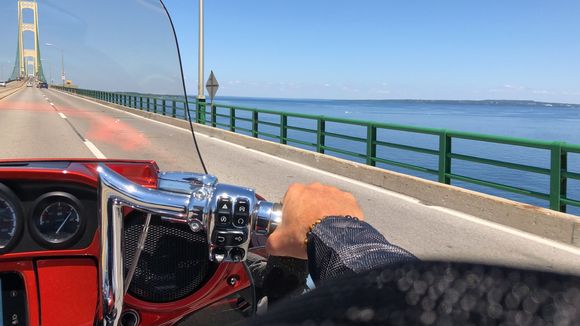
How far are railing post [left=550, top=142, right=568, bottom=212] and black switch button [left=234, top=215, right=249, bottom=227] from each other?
257 inches

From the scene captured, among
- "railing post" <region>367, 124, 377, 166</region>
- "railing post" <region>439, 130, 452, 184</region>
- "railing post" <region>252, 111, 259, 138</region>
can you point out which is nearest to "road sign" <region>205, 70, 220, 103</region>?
"railing post" <region>252, 111, 259, 138</region>

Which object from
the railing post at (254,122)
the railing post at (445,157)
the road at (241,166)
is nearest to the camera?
Result: the road at (241,166)

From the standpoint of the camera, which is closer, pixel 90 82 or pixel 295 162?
pixel 90 82

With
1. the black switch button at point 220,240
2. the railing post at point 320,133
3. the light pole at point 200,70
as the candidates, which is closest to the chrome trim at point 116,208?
the black switch button at point 220,240

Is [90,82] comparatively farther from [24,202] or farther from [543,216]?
[543,216]

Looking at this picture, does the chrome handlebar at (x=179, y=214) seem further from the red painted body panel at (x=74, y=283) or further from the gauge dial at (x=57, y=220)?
→ the gauge dial at (x=57, y=220)

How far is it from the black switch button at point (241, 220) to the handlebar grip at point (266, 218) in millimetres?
45

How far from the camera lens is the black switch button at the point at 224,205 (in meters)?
1.41

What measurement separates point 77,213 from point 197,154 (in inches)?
22.4

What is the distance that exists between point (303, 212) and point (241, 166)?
10882 mm

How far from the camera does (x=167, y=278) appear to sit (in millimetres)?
2105

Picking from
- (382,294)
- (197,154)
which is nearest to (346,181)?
(197,154)

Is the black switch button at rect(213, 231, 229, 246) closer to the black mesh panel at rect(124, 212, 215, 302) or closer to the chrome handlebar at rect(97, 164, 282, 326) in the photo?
the chrome handlebar at rect(97, 164, 282, 326)

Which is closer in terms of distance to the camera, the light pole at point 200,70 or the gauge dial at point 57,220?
the gauge dial at point 57,220
